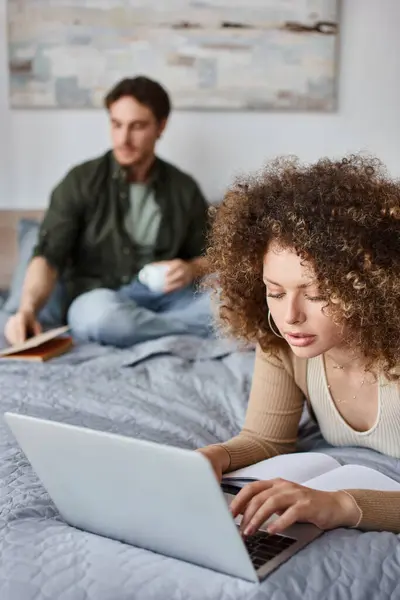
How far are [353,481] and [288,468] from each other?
101 mm

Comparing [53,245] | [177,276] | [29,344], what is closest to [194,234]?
[177,276]

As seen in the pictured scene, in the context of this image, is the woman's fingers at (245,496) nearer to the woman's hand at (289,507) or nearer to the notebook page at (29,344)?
the woman's hand at (289,507)

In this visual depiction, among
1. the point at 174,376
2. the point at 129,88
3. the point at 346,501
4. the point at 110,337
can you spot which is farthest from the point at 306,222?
the point at 129,88

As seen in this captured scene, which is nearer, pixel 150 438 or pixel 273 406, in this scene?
pixel 273 406

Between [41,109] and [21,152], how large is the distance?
179 mm

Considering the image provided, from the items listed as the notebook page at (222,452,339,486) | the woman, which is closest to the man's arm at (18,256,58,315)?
the woman

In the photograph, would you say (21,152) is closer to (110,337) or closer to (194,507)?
(110,337)

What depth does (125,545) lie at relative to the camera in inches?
38.9

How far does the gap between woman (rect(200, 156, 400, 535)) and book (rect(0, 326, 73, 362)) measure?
33.3 inches

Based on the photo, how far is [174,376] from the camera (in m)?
1.87

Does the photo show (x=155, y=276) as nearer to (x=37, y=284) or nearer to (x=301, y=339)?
(x=37, y=284)

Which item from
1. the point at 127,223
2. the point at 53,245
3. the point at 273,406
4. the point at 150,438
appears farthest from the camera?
the point at 127,223

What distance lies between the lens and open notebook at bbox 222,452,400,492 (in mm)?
1154

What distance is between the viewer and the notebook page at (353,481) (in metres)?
1.15
